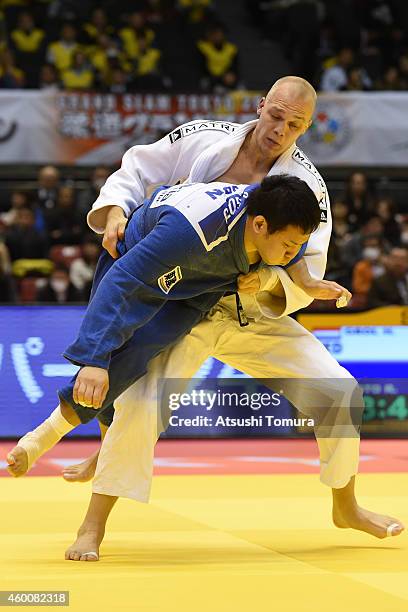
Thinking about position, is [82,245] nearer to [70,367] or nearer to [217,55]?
[70,367]

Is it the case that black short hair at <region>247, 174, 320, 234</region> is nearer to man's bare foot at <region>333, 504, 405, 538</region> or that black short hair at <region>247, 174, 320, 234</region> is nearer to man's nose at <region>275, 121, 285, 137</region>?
man's nose at <region>275, 121, 285, 137</region>

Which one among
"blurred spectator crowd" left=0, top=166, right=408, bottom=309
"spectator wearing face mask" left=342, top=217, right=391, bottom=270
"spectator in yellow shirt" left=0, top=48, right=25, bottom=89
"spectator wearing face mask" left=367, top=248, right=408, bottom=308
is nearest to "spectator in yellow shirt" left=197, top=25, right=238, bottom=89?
"spectator in yellow shirt" left=0, top=48, right=25, bottom=89

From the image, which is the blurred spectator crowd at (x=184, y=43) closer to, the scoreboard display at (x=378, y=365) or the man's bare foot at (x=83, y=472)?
the scoreboard display at (x=378, y=365)

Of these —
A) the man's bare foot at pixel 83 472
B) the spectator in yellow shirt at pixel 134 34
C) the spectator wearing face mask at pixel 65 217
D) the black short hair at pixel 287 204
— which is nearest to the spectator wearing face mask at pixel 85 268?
the spectator wearing face mask at pixel 65 217

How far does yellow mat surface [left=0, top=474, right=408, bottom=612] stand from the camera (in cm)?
332

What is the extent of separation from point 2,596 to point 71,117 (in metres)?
9.29

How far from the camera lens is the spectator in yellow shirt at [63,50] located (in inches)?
520

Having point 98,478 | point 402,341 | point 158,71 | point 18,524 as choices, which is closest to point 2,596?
point 98,478

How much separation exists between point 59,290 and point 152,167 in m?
5.43

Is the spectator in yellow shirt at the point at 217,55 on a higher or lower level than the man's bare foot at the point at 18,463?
higher

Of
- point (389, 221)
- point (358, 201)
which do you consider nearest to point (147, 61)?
point (358, 201)

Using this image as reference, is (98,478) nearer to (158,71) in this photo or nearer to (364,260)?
(364,260)

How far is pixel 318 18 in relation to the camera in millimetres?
14695

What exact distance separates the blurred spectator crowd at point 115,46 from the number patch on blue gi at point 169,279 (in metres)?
8.82
